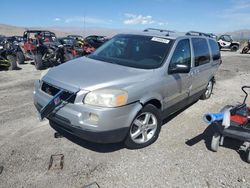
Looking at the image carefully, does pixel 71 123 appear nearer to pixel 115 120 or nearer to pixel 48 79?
pixel 115 120

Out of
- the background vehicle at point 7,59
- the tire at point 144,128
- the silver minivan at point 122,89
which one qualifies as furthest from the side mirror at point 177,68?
the background vehicle at point 7,59

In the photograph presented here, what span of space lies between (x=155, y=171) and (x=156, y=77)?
1395mm

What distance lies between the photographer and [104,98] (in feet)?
10.9

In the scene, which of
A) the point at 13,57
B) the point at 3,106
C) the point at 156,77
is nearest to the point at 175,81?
the point at 156,77

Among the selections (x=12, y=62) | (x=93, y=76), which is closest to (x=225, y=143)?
(x=93, y=76)

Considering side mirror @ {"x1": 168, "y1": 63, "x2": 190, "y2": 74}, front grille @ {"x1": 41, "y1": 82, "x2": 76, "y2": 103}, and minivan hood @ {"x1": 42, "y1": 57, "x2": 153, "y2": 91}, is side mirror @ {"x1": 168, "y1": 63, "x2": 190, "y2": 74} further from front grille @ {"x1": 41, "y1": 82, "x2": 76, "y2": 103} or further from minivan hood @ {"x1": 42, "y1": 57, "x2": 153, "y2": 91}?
front grille @ {"x1": 41, "y1": 82, "x2": 76, "y2": 103}

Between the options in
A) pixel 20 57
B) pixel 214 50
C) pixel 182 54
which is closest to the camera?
pixel 182 54

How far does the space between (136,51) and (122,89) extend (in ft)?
4.35

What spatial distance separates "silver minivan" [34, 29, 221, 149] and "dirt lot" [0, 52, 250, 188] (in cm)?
34

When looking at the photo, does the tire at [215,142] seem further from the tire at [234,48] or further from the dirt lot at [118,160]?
the tire at [234,48]

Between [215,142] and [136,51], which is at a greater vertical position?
[136,51]

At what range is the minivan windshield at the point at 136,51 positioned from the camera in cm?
425

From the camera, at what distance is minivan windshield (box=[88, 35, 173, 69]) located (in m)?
4.25

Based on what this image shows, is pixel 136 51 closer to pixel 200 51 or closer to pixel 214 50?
pixel 200 51
